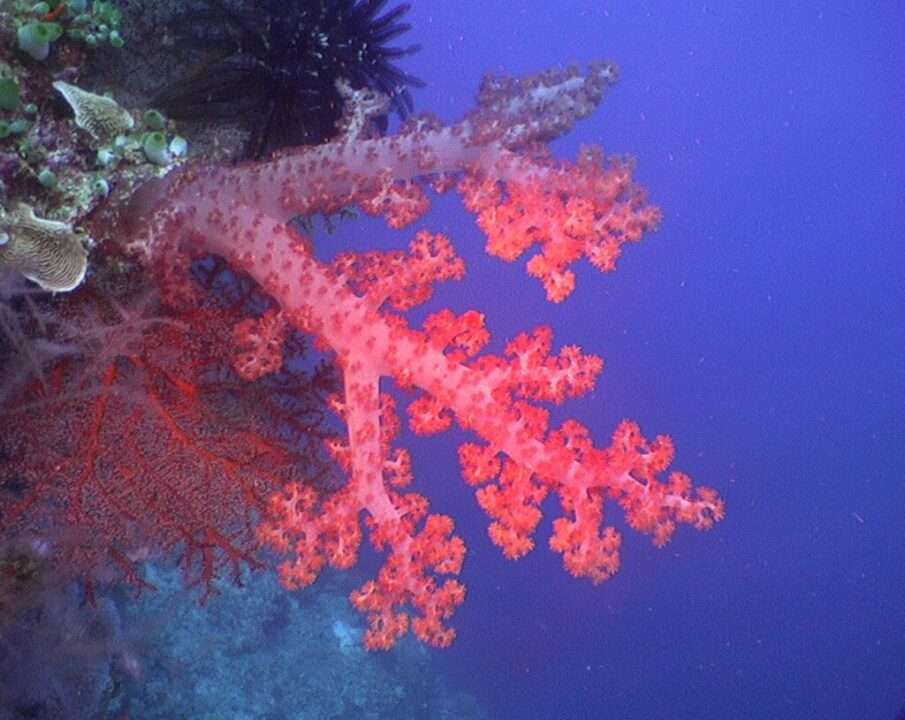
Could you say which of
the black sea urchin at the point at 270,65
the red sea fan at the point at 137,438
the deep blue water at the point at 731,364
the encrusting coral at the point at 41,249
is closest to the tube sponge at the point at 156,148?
the encrusting coral at the point at 41,249

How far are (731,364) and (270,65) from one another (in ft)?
225

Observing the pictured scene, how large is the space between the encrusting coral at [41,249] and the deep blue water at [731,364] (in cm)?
2782

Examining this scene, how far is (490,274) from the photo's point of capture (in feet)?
201

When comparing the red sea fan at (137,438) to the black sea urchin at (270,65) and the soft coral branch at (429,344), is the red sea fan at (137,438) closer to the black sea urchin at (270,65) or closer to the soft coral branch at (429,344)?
the soft coral branch at (429,344)

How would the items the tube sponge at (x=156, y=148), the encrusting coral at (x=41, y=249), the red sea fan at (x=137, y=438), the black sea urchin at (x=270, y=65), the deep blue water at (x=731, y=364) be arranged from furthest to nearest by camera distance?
the deep blue water at (x=731, y=364)
the black sea urchin at (x=270, y=65)
the red sea fan at (x=137, y=438)
the tube sponge at (x=156, y=148)
the encrusting coral at (x=41, y=249)

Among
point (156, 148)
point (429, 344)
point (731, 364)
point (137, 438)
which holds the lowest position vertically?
point (731, 364)

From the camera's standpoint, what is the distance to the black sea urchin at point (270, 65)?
4.21 metres

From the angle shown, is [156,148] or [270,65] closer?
[156,148]

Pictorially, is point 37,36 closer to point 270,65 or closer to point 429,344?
point 270,65

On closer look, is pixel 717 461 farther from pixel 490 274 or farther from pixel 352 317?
pixel 352 317

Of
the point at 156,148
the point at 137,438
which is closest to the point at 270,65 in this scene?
the point at 156,148

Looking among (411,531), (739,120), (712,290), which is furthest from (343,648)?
(739,120)

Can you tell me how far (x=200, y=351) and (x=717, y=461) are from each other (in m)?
56.4

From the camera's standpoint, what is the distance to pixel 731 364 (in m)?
67.4
